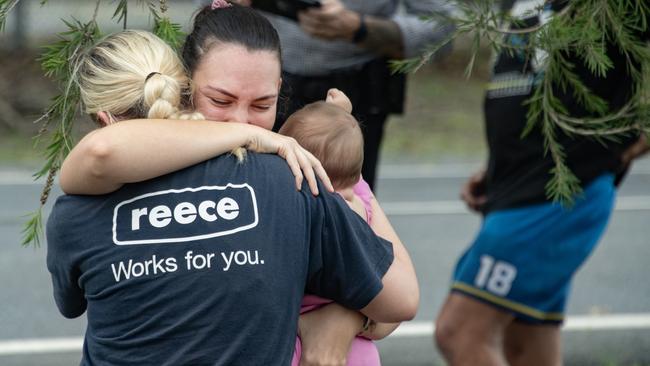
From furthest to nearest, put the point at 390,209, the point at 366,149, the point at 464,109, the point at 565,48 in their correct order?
the point at 464,109, the point at 390,209, the point at 366,149, the point at 565,48

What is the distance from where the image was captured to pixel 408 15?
3.78 meters

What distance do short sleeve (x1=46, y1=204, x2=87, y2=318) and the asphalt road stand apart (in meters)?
3.02

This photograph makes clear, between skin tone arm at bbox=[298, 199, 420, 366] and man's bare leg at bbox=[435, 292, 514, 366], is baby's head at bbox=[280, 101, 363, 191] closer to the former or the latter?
skin tone arm at bbox=[298, 199, 420, 366]

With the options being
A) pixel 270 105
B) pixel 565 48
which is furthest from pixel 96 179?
pixel 565 48

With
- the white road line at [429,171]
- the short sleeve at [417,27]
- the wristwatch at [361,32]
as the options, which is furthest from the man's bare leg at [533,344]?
the white road line at [429,171]

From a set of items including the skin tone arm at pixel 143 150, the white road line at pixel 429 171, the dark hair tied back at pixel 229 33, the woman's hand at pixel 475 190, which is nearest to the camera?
the skin tone arm at pixel 143 150

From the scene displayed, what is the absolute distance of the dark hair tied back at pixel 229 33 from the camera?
210 centimetres

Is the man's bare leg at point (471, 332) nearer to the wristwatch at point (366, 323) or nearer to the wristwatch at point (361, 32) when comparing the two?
the wristwatch at point (361, 32)

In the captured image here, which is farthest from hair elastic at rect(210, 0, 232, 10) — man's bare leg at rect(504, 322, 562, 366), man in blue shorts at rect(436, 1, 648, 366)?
man's bare leg at rect(504, 322, 562, 366)

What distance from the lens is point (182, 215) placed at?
1904 millimetres

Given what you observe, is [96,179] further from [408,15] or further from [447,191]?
[447,191]

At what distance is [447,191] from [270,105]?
8.28 metres

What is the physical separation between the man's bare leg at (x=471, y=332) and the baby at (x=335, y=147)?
159cm

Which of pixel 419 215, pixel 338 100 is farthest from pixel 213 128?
pixel 419 215
